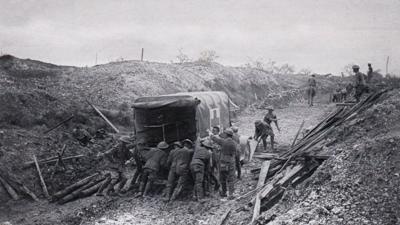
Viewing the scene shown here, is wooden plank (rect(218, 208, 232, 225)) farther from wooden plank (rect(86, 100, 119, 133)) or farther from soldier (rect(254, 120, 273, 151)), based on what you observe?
wooden plank (rect(86, 100, 119, 133))

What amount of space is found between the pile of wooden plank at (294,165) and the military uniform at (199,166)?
1094 millimetres

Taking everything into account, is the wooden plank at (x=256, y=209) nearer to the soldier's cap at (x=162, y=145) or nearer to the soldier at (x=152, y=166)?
the soldier at (x=152, y=166)

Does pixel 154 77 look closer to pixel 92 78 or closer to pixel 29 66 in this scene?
pixel 92 78

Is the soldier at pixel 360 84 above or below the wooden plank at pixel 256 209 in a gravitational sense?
above

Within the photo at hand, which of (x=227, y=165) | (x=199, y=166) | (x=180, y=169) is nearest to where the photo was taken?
(x=199, y=166)

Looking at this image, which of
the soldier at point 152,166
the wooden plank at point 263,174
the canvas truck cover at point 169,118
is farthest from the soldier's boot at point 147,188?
the wooden plank at point 263,174

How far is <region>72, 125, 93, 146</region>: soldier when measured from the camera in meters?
14.0

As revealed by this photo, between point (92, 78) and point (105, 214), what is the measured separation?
48.9 feet

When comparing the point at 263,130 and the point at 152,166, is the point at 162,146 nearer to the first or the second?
the point at 152,166

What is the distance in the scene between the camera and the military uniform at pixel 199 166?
937cm

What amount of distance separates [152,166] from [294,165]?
3941 mm

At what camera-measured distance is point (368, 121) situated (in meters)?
10.3

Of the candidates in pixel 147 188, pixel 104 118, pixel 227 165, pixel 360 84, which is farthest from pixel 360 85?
pixel 104 118

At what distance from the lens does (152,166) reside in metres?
9.80
